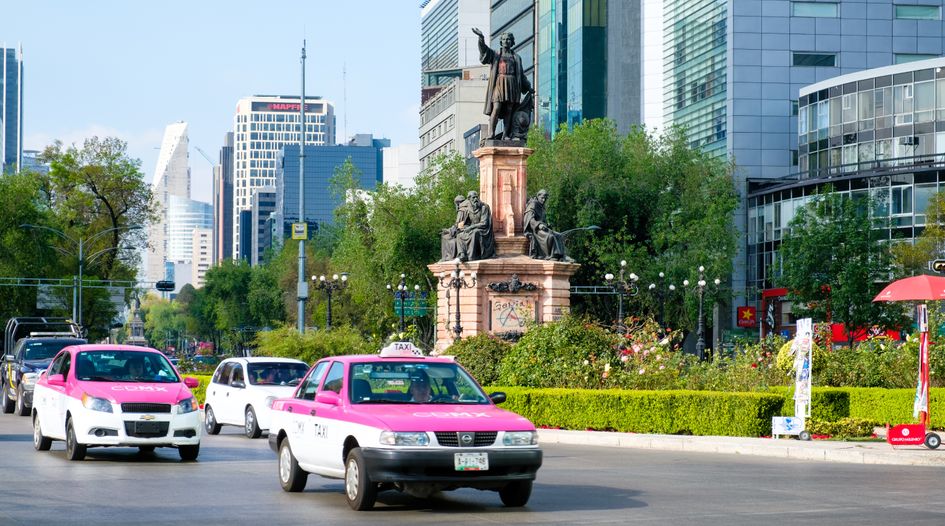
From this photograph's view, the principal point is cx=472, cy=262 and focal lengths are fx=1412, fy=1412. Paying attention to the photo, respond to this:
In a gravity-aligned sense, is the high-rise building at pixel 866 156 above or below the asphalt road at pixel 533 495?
above

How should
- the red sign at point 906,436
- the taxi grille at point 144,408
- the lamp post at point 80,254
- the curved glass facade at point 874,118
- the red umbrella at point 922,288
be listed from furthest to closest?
the lamp post at point 80,254, the curved glass facade at point 874,118, the red umbrella at point 922,288, the red sign at point 906,436, the taxi grille at point 144,408

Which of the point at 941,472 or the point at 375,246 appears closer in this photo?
the point at 941,472

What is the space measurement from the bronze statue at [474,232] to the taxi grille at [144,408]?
62.9ft

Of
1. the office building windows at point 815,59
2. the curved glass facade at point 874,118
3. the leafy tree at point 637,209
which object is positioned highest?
the office building windows at point 815,59

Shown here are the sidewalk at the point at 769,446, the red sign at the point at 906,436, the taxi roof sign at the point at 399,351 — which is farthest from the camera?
the red sign at the point at 906,436

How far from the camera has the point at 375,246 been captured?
65.4 m

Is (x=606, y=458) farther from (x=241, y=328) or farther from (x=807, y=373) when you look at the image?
(x=241, y=328)

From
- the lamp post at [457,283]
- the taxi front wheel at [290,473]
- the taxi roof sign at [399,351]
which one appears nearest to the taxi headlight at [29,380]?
the lamp post at [457,283]

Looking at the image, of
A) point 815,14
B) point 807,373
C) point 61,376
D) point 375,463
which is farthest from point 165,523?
point 815,14

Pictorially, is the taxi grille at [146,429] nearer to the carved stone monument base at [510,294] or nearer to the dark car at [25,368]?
the dark car at [25,368]

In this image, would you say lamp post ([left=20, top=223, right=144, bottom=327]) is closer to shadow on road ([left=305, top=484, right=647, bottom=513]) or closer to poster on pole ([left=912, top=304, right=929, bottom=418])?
poster on pole ([left=912, top=304, right=929, bottom=418])

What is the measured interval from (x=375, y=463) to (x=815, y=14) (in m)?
75.8

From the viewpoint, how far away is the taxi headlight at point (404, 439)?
524 inches

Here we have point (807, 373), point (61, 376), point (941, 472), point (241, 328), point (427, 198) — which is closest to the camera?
point (941, 472)
